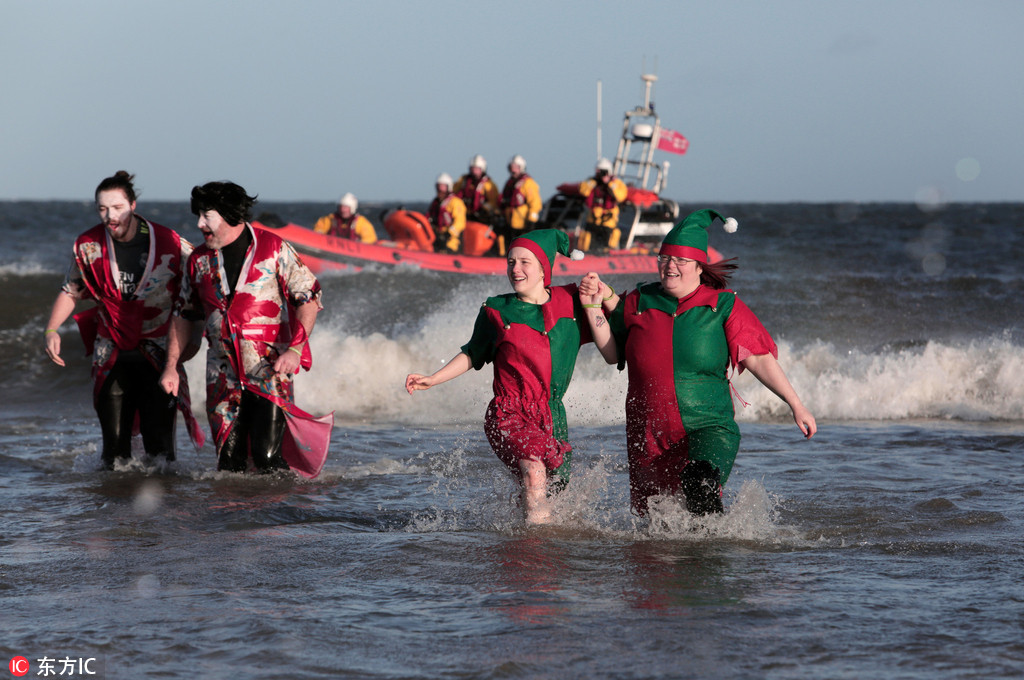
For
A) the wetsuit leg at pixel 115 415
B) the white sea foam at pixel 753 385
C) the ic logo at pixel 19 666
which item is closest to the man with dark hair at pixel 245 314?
the wetsuit leg at pixel 115 415

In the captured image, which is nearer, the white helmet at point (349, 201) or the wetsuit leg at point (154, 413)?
the wetsuit leg at point (154, 413)

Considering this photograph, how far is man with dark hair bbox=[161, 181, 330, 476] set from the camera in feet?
18.4

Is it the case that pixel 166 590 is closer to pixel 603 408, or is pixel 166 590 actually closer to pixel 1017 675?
pixel 1017 675

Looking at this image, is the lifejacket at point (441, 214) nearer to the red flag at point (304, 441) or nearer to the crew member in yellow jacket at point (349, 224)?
the crew member in yellow jacket at point (349, 224)

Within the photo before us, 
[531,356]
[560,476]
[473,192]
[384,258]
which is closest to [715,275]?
[531,356]

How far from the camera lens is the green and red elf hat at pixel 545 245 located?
14.8 feet

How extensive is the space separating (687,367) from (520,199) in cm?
1350

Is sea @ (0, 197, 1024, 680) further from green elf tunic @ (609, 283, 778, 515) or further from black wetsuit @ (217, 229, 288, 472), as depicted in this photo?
green elf tunic @ (609, 283, 778, 515)

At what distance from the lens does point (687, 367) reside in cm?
443

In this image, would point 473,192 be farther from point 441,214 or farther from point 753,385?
point 753,385

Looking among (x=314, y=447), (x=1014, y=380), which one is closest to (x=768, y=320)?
(x=1014, y=380)

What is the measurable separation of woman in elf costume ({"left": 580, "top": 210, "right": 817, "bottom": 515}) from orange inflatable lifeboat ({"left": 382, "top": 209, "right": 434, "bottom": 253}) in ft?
46.5

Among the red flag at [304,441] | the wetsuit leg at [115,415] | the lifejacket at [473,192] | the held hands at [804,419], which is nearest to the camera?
the held hands at [804,419]

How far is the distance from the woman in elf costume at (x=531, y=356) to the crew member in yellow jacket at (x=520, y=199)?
42.9 ft
